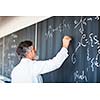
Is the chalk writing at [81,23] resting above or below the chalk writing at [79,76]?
above

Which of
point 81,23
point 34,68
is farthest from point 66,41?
point 34,68

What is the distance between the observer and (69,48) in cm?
198

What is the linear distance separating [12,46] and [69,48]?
38 centimetres

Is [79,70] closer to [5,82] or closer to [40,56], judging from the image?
[40,56]

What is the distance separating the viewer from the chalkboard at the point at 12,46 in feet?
6.54

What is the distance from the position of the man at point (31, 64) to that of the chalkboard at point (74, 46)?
0.03 meters

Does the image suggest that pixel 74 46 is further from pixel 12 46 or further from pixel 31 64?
pixel 12 46

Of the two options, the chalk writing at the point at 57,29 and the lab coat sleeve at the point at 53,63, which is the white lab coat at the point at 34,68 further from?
the chalk writing at the point at 57,29

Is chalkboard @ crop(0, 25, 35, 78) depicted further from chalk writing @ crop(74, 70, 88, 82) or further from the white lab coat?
chalk writing @ crop(74, 70, 88, 82)

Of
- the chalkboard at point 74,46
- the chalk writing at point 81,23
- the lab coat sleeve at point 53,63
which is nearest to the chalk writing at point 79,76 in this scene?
the chalkboard at point 74,46

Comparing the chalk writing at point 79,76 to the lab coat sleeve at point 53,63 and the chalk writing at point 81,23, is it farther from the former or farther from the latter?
the chalk writing at point 81,23

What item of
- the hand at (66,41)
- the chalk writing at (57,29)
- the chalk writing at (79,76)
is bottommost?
the chalk writing at (79,76)
